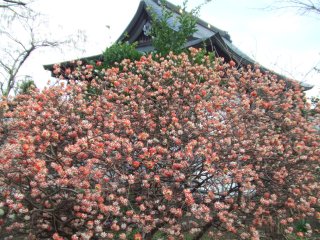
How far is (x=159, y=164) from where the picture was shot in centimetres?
450

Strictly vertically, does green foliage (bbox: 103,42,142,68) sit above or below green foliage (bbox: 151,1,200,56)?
below

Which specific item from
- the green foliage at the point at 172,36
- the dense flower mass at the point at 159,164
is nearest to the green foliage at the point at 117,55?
the green foliage at the point at 172,36

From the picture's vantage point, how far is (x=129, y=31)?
58.0 feet

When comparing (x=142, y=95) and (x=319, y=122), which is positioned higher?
(x=319, y=122)

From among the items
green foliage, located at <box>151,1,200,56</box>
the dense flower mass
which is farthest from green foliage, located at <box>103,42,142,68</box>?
the dense flower mass

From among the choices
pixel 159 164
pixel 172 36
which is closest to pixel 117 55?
pixel 172 36

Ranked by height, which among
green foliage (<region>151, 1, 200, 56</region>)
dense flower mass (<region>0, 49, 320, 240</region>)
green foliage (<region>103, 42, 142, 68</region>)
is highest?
green foliage (<region>151, 1, 200, 56</region>)

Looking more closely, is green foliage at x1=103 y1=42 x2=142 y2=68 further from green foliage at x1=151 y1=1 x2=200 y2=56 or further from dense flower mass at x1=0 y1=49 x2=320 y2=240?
dense flower mass at x1=0 y1=49 x2=320 y2=240

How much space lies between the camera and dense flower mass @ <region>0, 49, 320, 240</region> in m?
4.07

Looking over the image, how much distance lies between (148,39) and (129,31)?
44.8 inches

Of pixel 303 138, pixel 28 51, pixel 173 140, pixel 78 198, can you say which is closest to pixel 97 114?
pixel 173 140

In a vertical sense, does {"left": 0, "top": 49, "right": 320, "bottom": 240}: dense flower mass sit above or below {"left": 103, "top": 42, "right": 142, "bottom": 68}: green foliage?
below

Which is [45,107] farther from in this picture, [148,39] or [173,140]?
[148,39]

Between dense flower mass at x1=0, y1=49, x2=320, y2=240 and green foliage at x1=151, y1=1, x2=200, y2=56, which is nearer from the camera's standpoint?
dense flower mass at x1=0, y1=49, x2=320, y2=240
